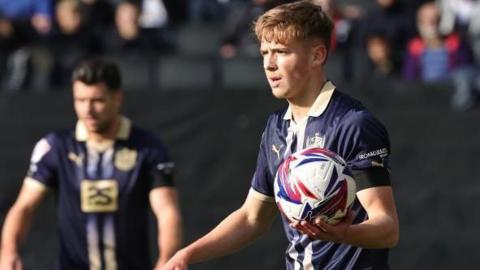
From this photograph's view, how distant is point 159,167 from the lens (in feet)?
24.7

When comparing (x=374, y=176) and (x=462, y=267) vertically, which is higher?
(x=374, y=176)

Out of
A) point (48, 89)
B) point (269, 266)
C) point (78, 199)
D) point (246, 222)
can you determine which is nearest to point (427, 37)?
point (269, 266)

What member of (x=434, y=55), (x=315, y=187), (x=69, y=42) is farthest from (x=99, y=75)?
(x=434, y=55)

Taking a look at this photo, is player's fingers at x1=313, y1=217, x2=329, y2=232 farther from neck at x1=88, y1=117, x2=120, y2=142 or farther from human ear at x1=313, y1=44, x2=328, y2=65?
neck at x1=88, y1=117, x2=120, y2=142

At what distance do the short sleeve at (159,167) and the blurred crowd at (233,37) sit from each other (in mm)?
3963

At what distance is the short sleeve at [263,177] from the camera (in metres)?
5.48

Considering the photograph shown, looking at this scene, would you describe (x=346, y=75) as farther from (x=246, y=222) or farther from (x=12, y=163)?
(x=246, y=222)

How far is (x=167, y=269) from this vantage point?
16.7 ft

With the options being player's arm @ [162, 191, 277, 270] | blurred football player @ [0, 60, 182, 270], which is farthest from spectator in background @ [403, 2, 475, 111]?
player's arm @ [162, 191, 277, 270]

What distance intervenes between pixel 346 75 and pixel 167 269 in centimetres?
666

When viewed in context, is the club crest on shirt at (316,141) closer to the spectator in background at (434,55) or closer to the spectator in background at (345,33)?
the spectator in background at (434,55)

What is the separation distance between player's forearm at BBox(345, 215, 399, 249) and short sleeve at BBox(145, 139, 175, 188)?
282 centimetres

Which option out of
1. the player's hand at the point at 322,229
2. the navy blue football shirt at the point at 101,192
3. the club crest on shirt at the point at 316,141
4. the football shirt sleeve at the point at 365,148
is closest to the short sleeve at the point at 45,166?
the navy blue football shirt at the point at 101,192

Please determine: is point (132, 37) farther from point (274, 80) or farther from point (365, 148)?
point (365, 148)
